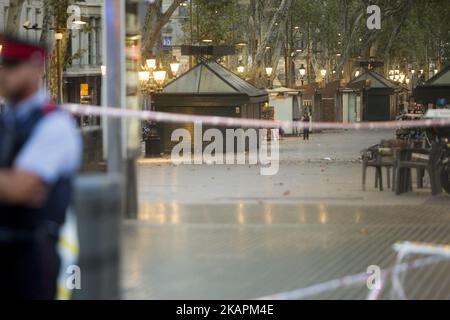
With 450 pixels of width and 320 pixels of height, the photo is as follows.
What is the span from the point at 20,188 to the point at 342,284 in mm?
5954

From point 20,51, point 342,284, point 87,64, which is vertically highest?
point 87,64

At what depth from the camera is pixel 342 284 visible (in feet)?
33.8

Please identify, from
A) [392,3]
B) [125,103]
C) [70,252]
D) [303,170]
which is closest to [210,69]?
[303,170]

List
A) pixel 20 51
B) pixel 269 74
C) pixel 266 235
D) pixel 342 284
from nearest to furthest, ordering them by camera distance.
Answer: pixel 20 51 → pixel 342 284 → pixel 266 235 → pixel 269 74

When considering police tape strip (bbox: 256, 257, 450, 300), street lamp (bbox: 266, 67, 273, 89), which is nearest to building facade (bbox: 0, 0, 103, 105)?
street lamp (bbox: 266, 67, 273, 89)

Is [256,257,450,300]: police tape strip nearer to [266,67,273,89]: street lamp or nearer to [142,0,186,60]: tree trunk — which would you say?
[142,0,186,60]: tree trunk

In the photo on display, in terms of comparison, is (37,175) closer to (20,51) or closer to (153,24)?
(20,51)

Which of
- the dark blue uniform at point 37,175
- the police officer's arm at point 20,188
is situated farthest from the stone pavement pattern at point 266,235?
the police officer's arm at point 20,188

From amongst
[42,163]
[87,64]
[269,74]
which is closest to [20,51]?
[42,163]

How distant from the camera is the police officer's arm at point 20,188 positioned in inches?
186

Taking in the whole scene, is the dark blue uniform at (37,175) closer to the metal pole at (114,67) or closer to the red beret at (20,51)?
the red beret at (20,51)

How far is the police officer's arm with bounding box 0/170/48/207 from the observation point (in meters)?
4.73
